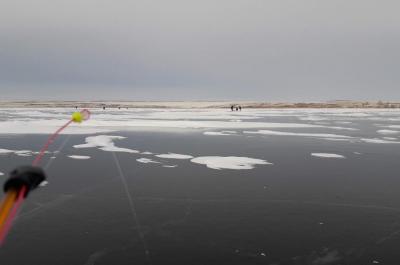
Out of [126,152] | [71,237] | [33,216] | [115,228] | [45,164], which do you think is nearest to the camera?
[71,237]

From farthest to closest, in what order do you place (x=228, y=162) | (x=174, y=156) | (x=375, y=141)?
(x=375, y=141) < (x=174, y=156) < (x=228, y=162)

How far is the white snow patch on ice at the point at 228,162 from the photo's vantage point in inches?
496

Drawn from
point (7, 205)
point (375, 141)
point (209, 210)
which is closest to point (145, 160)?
point (209, 210)

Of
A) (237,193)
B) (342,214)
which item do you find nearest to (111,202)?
(237,193)

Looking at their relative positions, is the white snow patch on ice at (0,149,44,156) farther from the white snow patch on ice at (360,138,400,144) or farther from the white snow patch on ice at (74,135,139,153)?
the white snow patch on ice at (360,138,400,144)

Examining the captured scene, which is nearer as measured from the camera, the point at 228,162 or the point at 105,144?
the point at 228,162

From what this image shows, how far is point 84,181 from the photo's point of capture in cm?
1027

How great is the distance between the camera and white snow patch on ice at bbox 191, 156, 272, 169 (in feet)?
41.3

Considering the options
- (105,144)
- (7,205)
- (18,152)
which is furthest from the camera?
(105,144)

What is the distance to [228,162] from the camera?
1331cm

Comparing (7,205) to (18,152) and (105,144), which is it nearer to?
(18,152)

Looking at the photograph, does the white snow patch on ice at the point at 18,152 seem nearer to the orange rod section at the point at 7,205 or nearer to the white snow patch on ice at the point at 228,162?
the white snow patch on ice at the point at 228,162

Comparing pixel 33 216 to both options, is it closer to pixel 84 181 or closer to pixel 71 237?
pixel 71 237

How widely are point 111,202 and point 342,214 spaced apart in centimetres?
442
